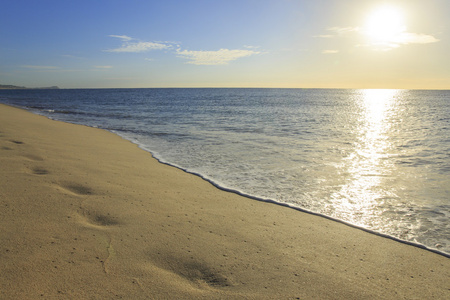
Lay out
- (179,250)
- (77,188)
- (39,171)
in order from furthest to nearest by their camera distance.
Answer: (39,171), (77,188), (179,250)

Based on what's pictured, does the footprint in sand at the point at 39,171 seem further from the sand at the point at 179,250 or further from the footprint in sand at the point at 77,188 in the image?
the footprint in sand at the point at 77,188

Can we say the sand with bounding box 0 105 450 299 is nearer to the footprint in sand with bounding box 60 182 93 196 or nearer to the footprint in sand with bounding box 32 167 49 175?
the footprint in sand with bounding box 60 182 93 196

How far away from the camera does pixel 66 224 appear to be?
129 inches

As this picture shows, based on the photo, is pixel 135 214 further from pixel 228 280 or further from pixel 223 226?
pixel 228 280

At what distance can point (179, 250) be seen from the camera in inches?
120

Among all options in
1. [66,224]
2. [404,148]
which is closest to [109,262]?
[66,224]

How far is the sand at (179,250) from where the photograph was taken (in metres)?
2.39

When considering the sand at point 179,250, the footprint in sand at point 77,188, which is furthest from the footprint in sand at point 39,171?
the footprint in sand at point 77,188

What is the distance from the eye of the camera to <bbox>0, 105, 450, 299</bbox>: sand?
2391 millimetres

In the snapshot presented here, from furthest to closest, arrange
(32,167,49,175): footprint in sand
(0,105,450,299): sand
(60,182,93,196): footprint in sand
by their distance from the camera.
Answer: (32,167,49,175): footprint in sand → (60,182,93,196): footprint in sand → (0,105,450,299): sand

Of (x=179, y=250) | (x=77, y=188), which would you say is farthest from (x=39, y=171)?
(x=179, y=250)

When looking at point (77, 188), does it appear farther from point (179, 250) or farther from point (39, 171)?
point (179, 250)

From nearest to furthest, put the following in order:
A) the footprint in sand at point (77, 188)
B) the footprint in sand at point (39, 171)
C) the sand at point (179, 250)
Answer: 1. the sand at point (179, 250)
2. the footprint in sand at point (77, 188)
3. the footprint in sand at point (39, 171)

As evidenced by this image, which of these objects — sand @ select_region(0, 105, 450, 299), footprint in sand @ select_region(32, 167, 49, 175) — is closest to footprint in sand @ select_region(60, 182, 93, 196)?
sand @ select_region(0, 105, 450, 299)
